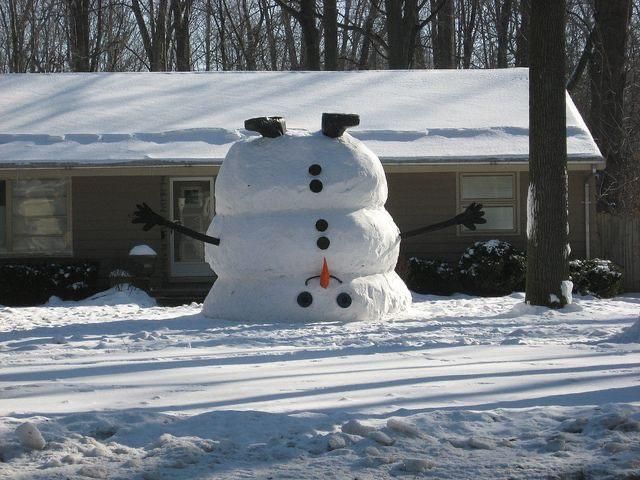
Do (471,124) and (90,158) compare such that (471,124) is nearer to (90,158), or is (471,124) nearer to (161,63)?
(90,158)

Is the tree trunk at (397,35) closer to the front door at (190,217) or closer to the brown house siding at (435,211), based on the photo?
the brown house siding at (435,211)

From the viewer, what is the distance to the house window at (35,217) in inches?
736

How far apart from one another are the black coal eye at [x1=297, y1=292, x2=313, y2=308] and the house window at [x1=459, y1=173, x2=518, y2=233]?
752 centimetres

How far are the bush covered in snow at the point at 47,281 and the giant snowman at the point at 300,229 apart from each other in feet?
17.6

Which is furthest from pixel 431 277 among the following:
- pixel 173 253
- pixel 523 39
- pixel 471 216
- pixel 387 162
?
pixel 523 39

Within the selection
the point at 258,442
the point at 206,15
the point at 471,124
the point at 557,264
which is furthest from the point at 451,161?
the point at 206,15

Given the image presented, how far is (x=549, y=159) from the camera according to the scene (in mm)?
13422

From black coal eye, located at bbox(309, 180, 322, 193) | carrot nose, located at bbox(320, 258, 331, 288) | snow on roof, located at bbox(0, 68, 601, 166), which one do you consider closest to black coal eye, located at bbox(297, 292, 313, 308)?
carrot nose, located at bbox(320, 258, 331, 288)

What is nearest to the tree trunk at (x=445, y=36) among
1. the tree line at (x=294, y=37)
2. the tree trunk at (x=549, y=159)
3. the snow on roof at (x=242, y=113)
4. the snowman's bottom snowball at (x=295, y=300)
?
the tree line at (x=294, y=37)

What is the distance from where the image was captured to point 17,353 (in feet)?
32.5

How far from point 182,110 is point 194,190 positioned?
1.74 metres

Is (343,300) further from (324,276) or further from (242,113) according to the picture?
(242,113)

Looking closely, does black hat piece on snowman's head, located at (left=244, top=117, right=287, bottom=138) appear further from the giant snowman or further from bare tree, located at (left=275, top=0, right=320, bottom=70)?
bare tree, located at (left=275, top=0, right=320, bottom=70)

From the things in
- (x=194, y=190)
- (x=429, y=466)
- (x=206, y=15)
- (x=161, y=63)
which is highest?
(x=206, y=15)
